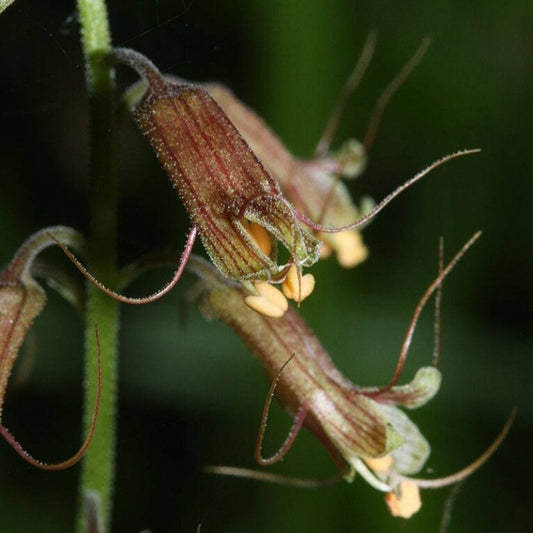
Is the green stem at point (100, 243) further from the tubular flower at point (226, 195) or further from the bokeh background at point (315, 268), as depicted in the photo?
the bokeh background at point (315, 268)

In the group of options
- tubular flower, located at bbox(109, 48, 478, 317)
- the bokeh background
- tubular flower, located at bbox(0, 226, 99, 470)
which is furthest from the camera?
the bokeh background

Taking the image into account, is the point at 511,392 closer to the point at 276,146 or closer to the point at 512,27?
the point at 512,27

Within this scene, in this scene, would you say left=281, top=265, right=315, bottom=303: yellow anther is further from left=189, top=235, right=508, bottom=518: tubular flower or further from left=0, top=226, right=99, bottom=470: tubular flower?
left=0, top=226, right=99, bottom=470: tubular flower

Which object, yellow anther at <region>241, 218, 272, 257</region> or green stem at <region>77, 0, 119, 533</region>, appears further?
green stem at <region>77, 0, 119, 533</region>

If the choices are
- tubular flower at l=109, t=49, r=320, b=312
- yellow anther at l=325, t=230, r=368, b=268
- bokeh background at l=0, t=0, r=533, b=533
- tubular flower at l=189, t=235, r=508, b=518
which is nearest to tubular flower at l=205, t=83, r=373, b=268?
yellow anther at l=325, t=230, r=368, b=268

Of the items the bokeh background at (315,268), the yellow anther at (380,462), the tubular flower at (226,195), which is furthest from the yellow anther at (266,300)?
the bokeh background at (315,268)

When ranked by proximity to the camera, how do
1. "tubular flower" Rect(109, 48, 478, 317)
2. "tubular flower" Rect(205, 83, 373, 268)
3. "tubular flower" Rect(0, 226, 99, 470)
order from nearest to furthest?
"tubular flower" Rect(109, 48, 478, 317) → "tubular flower" Rect(0, 226, 99, 470) → "tubular flower" Rect(205, 83, 373, 268)
